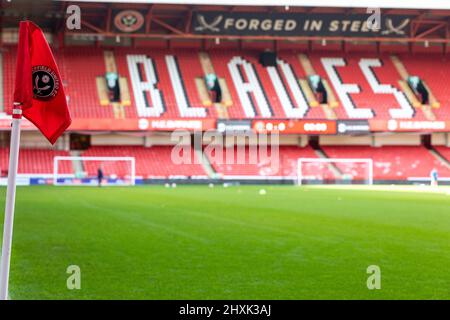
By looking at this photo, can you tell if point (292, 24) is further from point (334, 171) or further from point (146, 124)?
point (146, 124)

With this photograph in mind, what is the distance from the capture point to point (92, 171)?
4088 cm

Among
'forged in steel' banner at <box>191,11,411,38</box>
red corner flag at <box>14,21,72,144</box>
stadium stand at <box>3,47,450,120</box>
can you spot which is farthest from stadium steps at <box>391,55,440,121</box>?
red corner flag at <box>14,21,72,144</box>

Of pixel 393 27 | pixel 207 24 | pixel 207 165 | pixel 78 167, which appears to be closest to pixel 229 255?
pixel 207 165

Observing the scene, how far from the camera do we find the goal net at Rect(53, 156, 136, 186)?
39469mm

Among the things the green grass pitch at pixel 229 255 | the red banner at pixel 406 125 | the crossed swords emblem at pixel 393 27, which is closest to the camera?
the green grass pitch at pixel 229 255

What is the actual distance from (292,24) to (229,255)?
1438 inches

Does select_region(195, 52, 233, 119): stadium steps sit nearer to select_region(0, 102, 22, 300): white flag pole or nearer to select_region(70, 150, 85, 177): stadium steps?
select_region(70, 150, 85, 177): stadium steps

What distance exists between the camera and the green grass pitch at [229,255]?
642cm

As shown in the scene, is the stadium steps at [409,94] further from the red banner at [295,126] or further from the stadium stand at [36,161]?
the stadium stand at [36,161]

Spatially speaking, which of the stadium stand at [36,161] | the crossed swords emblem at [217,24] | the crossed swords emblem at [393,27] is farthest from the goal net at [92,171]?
the crossed swords emblem at [393,27]

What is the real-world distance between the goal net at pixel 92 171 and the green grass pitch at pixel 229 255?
23830mm

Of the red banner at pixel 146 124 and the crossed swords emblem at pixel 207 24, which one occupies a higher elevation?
the crossed swords emblem at pixel 207 24
